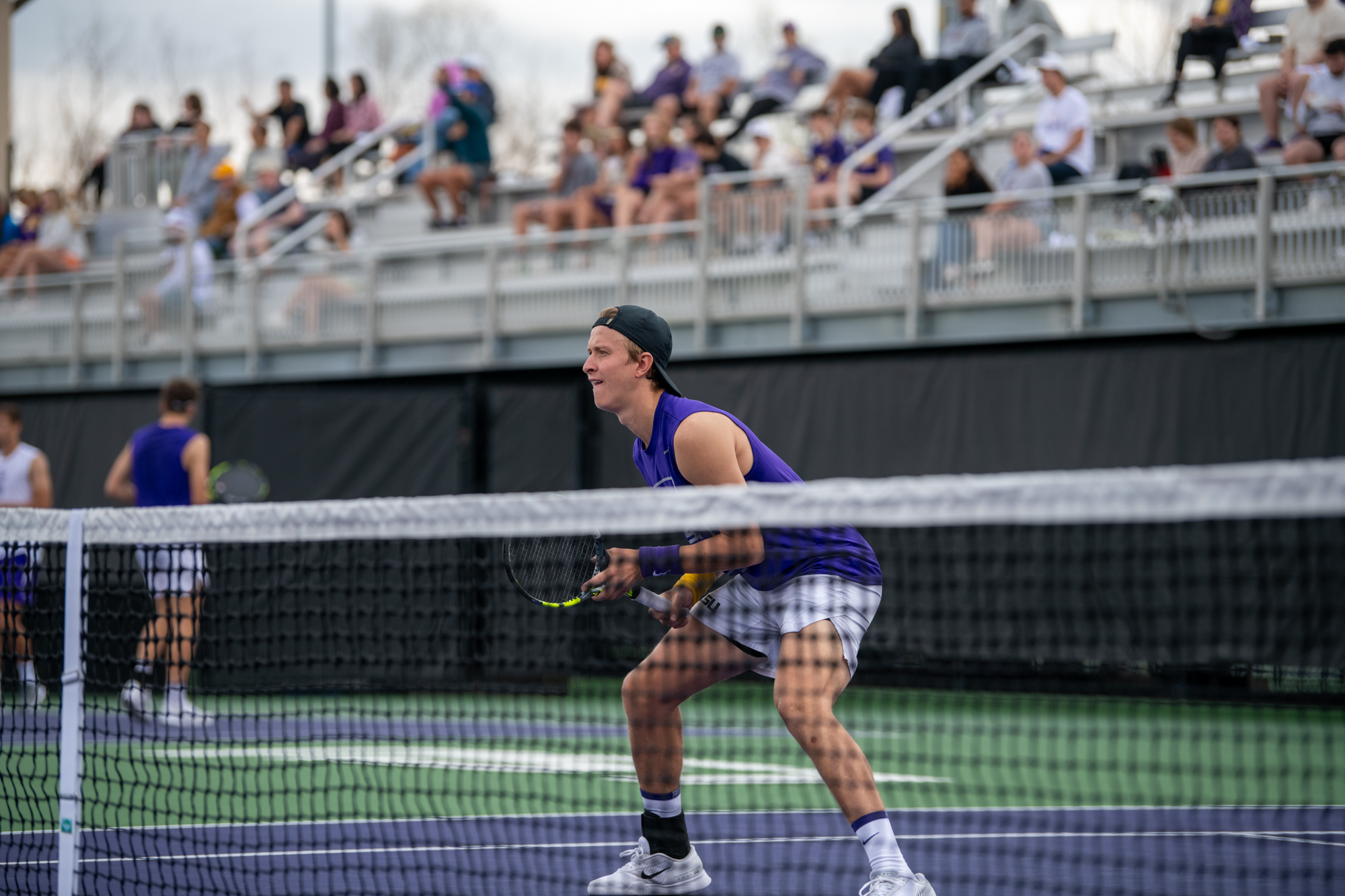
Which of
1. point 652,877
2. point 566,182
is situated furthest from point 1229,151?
point 652,877

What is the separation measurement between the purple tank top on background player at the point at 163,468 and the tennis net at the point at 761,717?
1.53ft

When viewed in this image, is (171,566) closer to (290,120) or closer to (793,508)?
(793,508)

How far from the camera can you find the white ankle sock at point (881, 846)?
4.05 metres

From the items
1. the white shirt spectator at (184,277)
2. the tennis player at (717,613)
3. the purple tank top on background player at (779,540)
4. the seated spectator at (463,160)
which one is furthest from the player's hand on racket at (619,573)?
→ the seated spectator at (463,160)

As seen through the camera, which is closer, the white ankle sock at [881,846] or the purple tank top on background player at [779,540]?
the white ankle sock at [881,846]

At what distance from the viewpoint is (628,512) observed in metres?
3.95

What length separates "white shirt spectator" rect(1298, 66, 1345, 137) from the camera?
37.0 ft

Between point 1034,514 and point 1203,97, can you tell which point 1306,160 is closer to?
point 1203,97

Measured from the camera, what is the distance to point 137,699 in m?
8.84

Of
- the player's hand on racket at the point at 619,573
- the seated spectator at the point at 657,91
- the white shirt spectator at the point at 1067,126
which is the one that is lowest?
the player's hand on racket at the point at 619,573

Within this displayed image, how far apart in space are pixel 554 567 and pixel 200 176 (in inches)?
611

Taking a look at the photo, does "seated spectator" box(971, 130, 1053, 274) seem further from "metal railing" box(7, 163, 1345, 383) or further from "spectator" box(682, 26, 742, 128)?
"spectator" box(682, 26, 742, 128)

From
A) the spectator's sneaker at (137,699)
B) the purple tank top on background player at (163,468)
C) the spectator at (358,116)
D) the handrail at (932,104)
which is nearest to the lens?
the spectator's sneaker at (137,699)

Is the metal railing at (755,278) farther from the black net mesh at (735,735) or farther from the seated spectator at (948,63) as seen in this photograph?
the seated spectator at (948,63)
